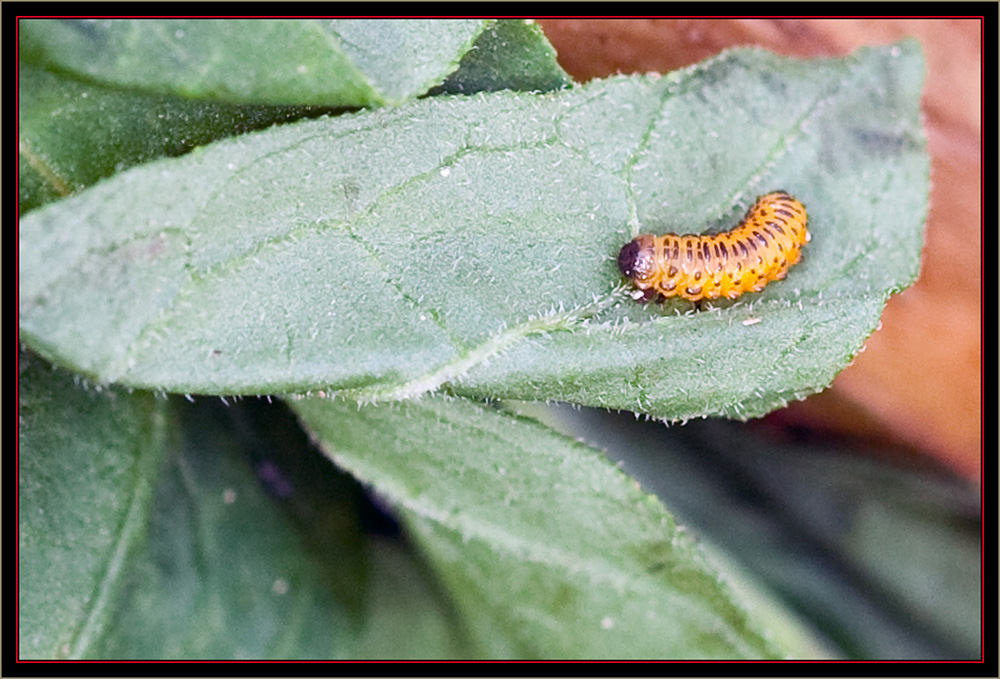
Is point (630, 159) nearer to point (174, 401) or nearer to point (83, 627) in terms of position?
point (174, 401)

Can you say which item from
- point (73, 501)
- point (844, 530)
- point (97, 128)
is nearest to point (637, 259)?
point (97, 128)

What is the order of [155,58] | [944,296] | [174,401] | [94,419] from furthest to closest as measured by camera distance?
[944,296] < [174,401] < [94,419] < [155,58]

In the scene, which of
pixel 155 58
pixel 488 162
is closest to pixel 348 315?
pixel 488 162

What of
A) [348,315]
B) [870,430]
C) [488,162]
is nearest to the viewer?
[348,315]

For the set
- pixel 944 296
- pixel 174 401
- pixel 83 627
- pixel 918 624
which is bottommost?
pixel 918 624

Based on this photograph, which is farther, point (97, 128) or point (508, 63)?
point (508, 63)

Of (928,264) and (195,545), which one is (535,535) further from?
(928,264)
